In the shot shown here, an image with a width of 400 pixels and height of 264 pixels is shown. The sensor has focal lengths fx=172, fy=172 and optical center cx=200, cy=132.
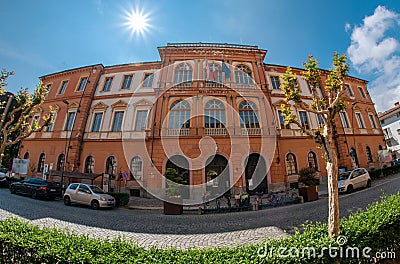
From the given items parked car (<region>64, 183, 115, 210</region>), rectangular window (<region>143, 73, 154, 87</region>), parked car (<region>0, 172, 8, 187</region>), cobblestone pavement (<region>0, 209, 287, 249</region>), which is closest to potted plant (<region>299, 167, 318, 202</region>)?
cobblestone pavement (<region>0, 209, 287, 249</region>)

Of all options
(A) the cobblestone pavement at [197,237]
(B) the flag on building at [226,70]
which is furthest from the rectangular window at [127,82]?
(A) the cobblestone pavement at [197,237]

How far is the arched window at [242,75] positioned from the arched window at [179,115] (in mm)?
6306

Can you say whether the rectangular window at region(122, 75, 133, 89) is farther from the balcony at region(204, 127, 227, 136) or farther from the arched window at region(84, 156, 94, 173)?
the balcony at region(204, 127, 227, 136)

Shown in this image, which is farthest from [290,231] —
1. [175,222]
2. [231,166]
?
[231,166]

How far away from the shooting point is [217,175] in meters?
15.5

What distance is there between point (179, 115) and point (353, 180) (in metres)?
14.7

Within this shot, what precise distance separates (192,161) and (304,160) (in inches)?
441

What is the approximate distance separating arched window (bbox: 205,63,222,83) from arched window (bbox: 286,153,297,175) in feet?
33.9

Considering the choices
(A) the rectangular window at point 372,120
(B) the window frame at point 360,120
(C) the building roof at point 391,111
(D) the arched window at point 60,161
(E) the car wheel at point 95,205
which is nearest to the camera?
(E) the car wheel at point 95,205

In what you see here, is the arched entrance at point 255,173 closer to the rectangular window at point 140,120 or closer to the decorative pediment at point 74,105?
the rectangular window at point 140,120

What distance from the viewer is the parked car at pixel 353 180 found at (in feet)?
39.8

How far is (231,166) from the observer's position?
1530 centimetres

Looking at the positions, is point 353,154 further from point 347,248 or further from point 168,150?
point 347,248

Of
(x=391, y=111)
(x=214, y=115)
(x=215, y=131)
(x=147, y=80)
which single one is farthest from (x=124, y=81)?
(x=391, y=111)
